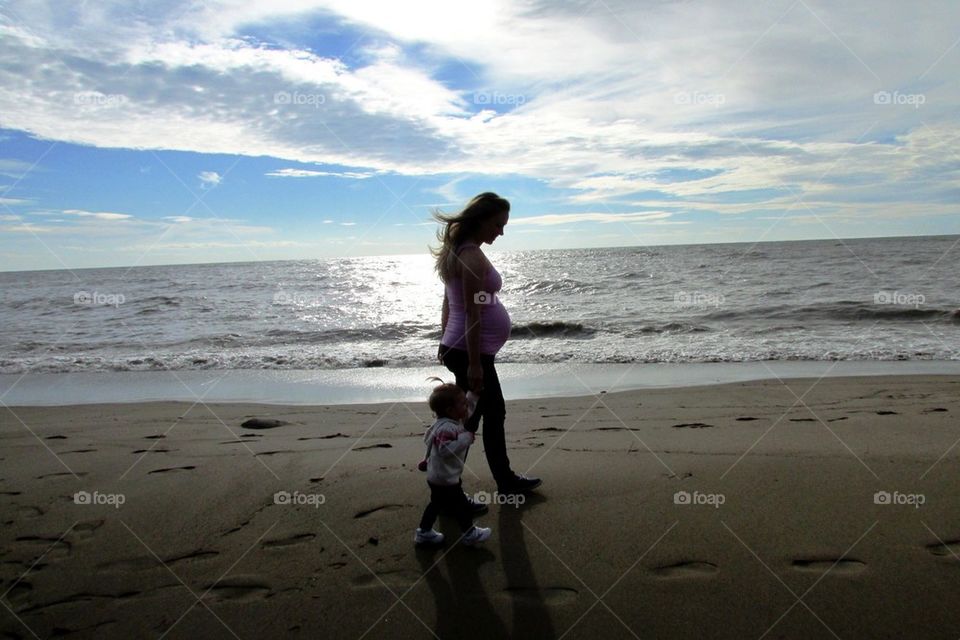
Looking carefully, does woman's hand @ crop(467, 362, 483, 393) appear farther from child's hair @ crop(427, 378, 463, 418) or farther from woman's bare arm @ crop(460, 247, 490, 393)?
child's hair @ crop(427, 378, 463, 418)

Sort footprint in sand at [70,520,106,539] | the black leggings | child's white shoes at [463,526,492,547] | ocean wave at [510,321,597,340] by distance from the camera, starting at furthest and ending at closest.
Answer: ocean wave at [510,321,597,340]
the black leggings
footprint in sand at [70,520,106,539]
child's white shoes at [463,526,492,547]

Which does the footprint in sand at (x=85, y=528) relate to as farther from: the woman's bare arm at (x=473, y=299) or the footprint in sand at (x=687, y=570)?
the footprint in sand at (x=687, y=570)

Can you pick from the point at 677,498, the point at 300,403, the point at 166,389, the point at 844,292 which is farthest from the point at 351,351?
the point at 844,292

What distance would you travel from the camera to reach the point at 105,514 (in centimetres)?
385

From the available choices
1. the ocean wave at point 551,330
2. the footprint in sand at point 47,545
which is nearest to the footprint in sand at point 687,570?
the footprint in sand at point 47,545

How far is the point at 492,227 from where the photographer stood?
3.63m

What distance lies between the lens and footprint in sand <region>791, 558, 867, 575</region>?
9.56ft

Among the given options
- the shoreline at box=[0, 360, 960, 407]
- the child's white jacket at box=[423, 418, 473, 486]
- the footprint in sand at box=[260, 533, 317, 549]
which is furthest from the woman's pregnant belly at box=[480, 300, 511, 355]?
the shoreline at box=[0, 360, 960, 407]

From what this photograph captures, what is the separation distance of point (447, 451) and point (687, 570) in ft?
4.17

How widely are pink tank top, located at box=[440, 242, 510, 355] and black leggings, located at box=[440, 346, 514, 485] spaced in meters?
0.06

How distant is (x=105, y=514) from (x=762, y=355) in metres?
10.4

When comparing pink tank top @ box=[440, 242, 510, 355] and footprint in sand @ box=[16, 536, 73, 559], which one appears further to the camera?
pink tank top @ box=[440, 242, 510, 355]

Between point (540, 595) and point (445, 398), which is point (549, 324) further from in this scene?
point (540, 595)

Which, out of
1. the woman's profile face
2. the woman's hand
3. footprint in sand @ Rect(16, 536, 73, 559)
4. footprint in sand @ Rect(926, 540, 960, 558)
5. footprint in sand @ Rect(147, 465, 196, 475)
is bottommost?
footprint in sand @ Rect(926, 540, 960, 558)
